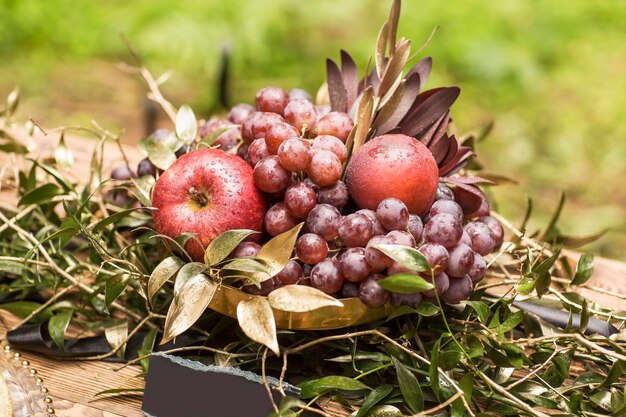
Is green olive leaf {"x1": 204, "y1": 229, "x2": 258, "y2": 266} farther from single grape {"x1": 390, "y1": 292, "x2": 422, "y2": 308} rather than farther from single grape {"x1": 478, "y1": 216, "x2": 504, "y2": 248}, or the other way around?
single grape {"x1": 478, "y1": 216, "x2": 504, "y2": 248}

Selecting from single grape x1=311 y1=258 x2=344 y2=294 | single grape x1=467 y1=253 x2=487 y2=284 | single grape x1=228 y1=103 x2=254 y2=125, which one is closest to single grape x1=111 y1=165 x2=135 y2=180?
single grape x1=228 y1=103 x2=254 y2=125

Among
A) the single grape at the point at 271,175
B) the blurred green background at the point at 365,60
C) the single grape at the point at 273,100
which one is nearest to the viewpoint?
the single grape at the point at 271,175

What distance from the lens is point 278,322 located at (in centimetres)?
68

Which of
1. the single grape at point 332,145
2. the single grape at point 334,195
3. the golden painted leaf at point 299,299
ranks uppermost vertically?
the single grape at point 332,145

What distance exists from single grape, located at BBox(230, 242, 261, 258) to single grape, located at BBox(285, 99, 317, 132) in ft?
0.51

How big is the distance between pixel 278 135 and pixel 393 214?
0.49 ft

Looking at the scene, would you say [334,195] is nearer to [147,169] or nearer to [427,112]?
[427,112]

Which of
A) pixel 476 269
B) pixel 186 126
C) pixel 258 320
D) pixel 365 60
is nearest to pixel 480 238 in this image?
pixel 476 269

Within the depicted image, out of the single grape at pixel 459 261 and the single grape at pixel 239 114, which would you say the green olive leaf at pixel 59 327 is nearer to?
the single grape at pixel 239 114

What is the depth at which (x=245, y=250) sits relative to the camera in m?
0.69

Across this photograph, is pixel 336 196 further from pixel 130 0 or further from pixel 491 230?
pixel 130 0

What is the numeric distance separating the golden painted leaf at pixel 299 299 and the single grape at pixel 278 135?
6.4 inches

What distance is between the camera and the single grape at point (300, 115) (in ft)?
2.53

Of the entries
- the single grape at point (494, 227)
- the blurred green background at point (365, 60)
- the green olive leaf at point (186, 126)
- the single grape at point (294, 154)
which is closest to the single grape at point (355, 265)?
the single grape at point (294, 154)
